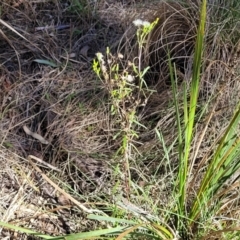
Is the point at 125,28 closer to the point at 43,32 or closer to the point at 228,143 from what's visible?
the point at 43,32

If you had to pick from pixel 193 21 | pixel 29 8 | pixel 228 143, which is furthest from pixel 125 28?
pixel 228 143

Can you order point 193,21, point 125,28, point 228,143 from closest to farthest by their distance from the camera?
1. point 228,143
2. point 193,21
3. point 125,28

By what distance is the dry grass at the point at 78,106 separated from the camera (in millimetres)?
1706

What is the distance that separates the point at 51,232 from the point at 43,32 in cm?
97

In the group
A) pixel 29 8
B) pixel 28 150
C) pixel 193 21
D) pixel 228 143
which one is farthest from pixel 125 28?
pixel 228 143

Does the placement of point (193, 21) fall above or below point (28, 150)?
above

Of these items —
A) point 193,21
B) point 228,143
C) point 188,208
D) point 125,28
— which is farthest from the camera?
point 125,28

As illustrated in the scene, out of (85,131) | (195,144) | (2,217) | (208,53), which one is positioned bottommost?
(2,217)

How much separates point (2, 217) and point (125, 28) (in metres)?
0.99

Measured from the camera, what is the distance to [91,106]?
1.97m

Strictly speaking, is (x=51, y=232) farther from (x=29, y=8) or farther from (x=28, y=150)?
(x=29, y=8)

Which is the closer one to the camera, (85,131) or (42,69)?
(85,131)

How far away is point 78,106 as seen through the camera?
1.97 m

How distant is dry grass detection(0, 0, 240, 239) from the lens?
1.71 metres
